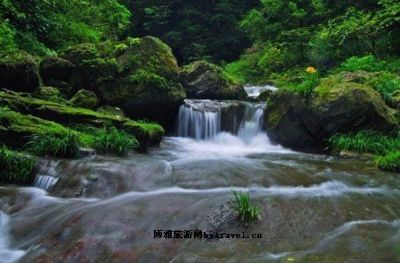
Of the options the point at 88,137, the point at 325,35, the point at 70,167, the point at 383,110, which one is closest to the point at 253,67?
the point at 325,35

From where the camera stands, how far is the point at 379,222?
5871 millimetres

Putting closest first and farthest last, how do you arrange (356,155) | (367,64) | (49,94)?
(356,155) < (49,94) < (367,64)

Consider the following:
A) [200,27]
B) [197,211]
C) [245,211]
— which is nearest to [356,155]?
[245,211]

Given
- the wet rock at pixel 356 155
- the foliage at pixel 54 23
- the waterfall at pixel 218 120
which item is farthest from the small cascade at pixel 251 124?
the foliage at pixel 54 23

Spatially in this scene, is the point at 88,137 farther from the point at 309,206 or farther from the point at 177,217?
the point at 309,206

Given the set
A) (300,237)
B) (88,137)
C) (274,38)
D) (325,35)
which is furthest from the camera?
(274,38)

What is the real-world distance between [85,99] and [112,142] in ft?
9.16

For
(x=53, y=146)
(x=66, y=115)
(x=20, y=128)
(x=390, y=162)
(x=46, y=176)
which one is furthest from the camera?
(x=66, y=115)

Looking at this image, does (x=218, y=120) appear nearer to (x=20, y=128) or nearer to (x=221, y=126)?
(x=221, y=126)

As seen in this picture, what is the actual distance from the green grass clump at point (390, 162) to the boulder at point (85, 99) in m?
7.39

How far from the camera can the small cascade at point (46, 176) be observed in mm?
7547

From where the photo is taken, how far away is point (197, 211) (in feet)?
19.7

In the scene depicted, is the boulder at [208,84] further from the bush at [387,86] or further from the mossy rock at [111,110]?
the bush at [387,86]

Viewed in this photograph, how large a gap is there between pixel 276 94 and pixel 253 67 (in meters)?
11.8
